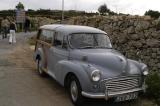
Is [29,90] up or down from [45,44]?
down

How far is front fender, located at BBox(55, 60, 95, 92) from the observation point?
767 cm

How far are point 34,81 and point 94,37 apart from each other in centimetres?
270

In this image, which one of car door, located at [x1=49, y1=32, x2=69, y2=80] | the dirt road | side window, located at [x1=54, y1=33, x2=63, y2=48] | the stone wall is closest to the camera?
the dirt road

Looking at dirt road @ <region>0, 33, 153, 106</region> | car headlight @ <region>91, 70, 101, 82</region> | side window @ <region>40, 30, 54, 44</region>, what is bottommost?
dirt road @ <region>0, 33, 153, 106</region>

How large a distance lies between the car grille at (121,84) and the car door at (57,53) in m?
1.79

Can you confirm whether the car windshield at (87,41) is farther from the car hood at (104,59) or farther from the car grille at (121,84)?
the car grille at (121,84)

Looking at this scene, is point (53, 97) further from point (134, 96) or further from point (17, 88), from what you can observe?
point (134, 96)

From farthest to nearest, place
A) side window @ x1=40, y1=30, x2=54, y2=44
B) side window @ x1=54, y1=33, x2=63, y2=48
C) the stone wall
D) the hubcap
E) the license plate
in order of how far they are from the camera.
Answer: the stone wall, side window @ x1=40, y1=30, x2=54, y2=44, side window @ x1=54, y1=33, x2=63, y2=48, the hubcap, the license plate

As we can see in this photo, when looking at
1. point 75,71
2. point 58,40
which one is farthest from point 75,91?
point 58,40

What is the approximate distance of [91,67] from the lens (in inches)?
307

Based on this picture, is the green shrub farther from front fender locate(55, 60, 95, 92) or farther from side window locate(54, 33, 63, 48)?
side window locate(54, 33, 63, 48)

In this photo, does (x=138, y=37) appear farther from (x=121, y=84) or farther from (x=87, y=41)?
(x=121, y=84)

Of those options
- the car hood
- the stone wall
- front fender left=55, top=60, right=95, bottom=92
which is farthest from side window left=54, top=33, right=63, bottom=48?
the stone wall

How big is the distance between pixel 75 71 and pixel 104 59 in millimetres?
783
